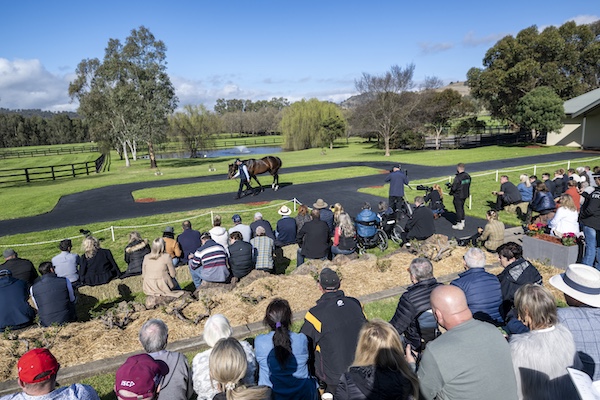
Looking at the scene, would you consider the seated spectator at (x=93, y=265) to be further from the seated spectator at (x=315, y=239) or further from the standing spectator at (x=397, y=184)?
the standing spectator at (x=397, y=184)

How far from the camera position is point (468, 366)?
2678mm

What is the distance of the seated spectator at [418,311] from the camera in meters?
4.02

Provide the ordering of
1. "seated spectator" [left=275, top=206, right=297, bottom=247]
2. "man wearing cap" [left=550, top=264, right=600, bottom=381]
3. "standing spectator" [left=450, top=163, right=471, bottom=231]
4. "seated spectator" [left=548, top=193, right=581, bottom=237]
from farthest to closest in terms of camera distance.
Result: "standing spectator" [left=450, top=163, right=471, bottom=231] → "seated spectator" [left=275, top=206, right=297, bottom=247] → "seated spectator" [left=548, top=193, right=581, bottom=237] → "man wearing cap" [left=550, top=264, right=600, bottom=381]

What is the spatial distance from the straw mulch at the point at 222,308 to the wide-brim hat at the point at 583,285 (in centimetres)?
379

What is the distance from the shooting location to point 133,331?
589cm

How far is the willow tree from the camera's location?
189 feet

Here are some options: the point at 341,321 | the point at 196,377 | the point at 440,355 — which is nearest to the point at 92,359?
the point at 196,377

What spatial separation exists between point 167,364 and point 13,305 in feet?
13.8

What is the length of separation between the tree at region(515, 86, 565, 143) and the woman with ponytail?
1591 inches

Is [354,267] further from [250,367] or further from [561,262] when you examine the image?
[250,367]

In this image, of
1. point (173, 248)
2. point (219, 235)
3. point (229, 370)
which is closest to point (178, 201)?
point (173, 248)

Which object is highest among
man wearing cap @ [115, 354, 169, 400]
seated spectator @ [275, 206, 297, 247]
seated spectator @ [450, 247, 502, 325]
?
man wearing cap @ [115, 354, 169, 400]

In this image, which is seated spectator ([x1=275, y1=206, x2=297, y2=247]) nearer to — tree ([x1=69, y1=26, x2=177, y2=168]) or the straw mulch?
the straw mulch

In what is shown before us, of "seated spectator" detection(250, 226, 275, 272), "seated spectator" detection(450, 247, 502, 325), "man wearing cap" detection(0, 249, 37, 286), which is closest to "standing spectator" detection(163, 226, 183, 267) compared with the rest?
"seated spectator" detection(250, 226, 275, 272)
